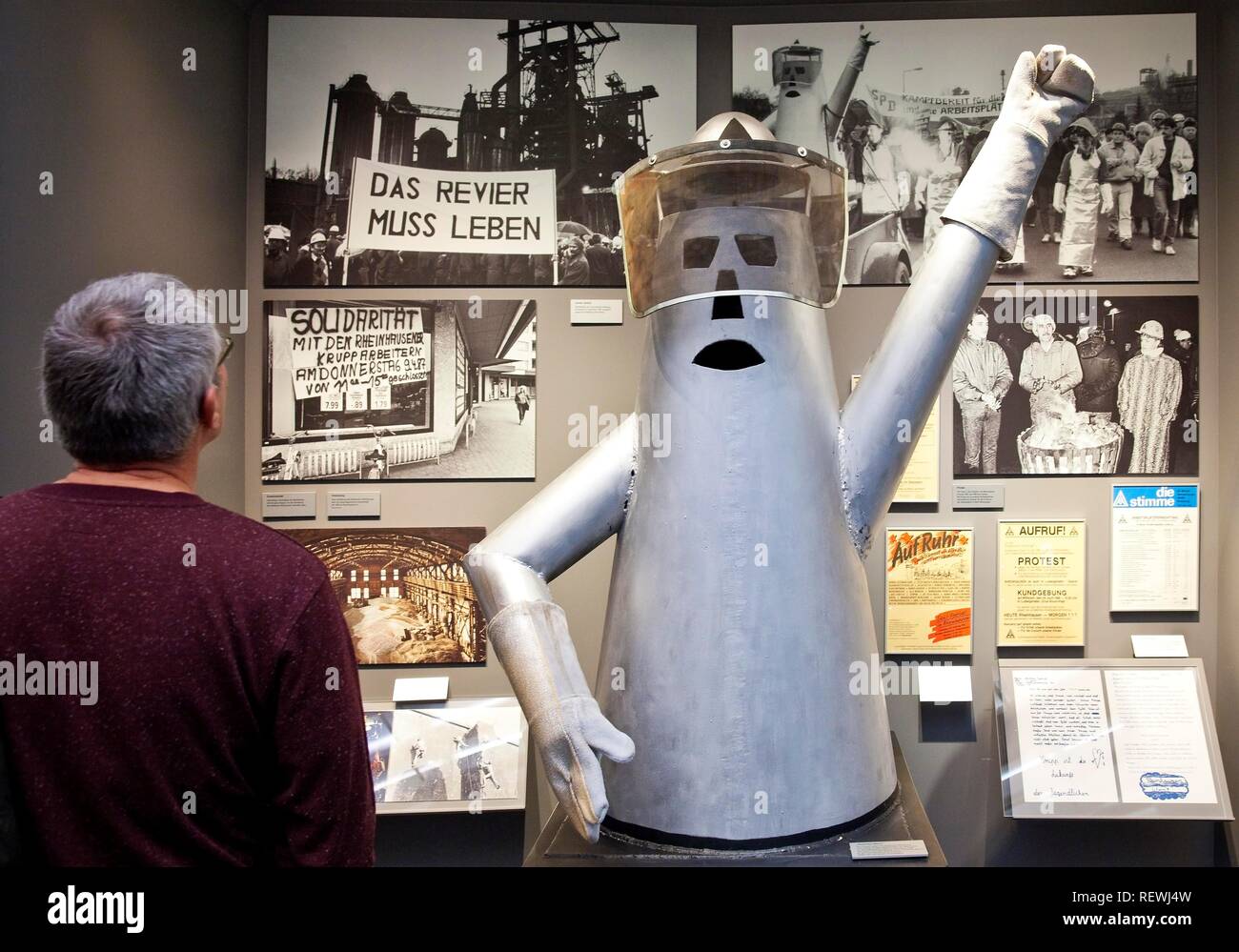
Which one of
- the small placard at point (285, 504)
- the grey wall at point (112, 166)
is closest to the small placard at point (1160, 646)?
the small placard at point (285, 504)

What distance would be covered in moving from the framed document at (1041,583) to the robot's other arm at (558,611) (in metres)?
0.84

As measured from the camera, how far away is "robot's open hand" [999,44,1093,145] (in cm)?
137

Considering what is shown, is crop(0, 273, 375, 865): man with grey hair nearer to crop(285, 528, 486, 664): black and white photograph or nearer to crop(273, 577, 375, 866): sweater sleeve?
crop(273, 577, 375, 866): sweater sleeve

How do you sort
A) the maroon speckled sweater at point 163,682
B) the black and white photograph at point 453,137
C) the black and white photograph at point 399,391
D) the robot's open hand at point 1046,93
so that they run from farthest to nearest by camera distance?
1. the black and white photograph at point 399,391
2. the black and white photograph at point 453,137
3. the robot's open hand at point 1046,93
4. the maroon speckled sweater at point 163,682

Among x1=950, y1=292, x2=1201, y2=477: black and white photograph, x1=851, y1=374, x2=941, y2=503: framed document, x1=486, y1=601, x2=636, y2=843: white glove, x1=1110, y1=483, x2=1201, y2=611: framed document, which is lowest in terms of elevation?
x1=486, y1=601, x2=636, y2=843: white glove

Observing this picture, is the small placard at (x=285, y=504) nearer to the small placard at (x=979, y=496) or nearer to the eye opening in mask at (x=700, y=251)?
the eye opening in mask at (x=700, y=251)

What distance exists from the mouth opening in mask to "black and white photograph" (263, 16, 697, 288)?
0.41 m

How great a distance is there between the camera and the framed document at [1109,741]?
159 centimetres

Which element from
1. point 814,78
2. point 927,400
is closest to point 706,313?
point 927,400

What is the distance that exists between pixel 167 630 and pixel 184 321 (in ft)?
1.07

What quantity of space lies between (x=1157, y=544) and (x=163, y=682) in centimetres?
170

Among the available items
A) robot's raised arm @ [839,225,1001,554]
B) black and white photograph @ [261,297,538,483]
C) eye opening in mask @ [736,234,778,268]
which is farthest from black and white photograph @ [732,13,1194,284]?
black and white photograph @ [261,297,538,483]
